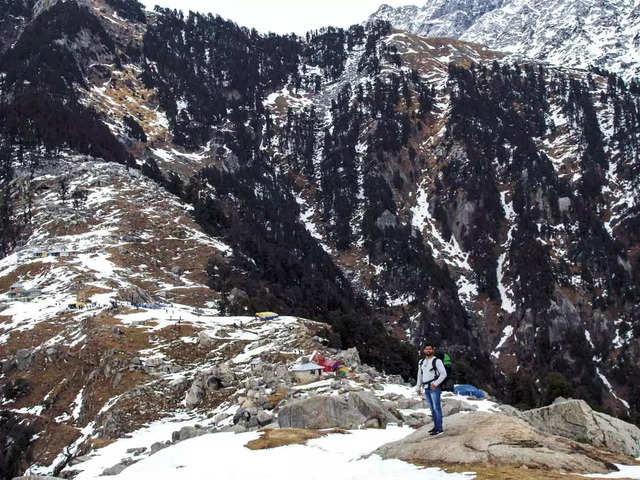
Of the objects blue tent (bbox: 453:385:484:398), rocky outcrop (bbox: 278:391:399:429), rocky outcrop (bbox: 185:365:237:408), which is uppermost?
rocky outcrop (bbox: 278:391:399:429)

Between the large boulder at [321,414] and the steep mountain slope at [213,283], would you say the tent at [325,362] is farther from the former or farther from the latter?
the large boulder at [321,414]

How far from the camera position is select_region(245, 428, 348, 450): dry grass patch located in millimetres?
20859

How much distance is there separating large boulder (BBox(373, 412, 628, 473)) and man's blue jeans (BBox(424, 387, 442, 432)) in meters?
0.35

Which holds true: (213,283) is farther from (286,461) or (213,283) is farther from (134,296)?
(286,461)

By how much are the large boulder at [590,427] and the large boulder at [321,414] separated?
819 cm

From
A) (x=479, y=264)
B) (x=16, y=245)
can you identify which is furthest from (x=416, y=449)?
(x=479, y=264)

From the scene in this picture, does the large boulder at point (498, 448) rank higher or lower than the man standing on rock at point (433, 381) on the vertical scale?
lower

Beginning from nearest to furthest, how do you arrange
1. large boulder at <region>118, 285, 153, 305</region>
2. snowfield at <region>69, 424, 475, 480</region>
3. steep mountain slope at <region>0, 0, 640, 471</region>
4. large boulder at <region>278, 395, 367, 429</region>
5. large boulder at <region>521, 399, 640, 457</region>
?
1. snowfield at <region>69, 424, 475, 480</region>
2. large boulder at <region>521, 399, 640, 457</region>
3. large boulder at <region>278, 395, 367, 429</region>
4. steep mountain slope at <region>0, 0, 640, 471</region>
5. large boulder at <region>118, 285, 153, 305</region>

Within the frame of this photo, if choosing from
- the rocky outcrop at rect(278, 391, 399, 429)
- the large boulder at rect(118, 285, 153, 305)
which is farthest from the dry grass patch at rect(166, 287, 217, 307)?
the rocky outcrop at rect(278, 391, 399, 429)

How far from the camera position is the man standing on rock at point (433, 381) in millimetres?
16938

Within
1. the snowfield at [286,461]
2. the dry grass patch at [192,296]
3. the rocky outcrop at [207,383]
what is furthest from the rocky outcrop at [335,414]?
the dry grass patch at [192,296]

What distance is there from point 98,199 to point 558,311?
126 meters

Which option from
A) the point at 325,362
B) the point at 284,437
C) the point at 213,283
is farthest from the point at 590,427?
the point at 213,283

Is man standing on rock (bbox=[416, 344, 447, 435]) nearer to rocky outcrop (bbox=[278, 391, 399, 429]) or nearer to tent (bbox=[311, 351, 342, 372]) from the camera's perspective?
rocky outcrop (bbox=[278, 391, 399, 429])
